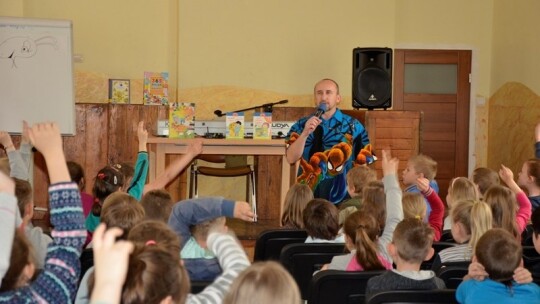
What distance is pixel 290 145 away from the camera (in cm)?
631

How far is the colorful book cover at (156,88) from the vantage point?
8578 millimetres

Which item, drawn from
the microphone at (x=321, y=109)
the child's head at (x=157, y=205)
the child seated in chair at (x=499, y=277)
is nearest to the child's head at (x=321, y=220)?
the child's head at (x=157, y=205)

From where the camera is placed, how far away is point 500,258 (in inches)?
125

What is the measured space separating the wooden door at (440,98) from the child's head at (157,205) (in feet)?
20.4

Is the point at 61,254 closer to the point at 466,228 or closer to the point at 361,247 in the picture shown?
the point at 361,247

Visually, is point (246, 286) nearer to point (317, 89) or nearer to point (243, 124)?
point (317, 89)

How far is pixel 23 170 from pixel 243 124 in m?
3.71

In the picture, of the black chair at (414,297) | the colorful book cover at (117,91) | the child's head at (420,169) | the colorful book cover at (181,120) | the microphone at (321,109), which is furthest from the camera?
the colorful book cover at (117,91)

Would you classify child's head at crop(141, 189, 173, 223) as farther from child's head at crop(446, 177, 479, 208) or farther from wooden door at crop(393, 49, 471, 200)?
wooden door at crop(393, 49, 471, 200)

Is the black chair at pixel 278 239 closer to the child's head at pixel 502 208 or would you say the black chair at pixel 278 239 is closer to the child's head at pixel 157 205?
the child's head at pixel 157 205

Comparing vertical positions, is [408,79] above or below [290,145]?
above

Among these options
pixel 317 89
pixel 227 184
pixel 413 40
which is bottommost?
pixel 227 184

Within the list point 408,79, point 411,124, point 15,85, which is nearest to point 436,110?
point 408,79

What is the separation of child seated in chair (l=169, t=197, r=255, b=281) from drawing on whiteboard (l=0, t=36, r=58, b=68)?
16.6 feet
